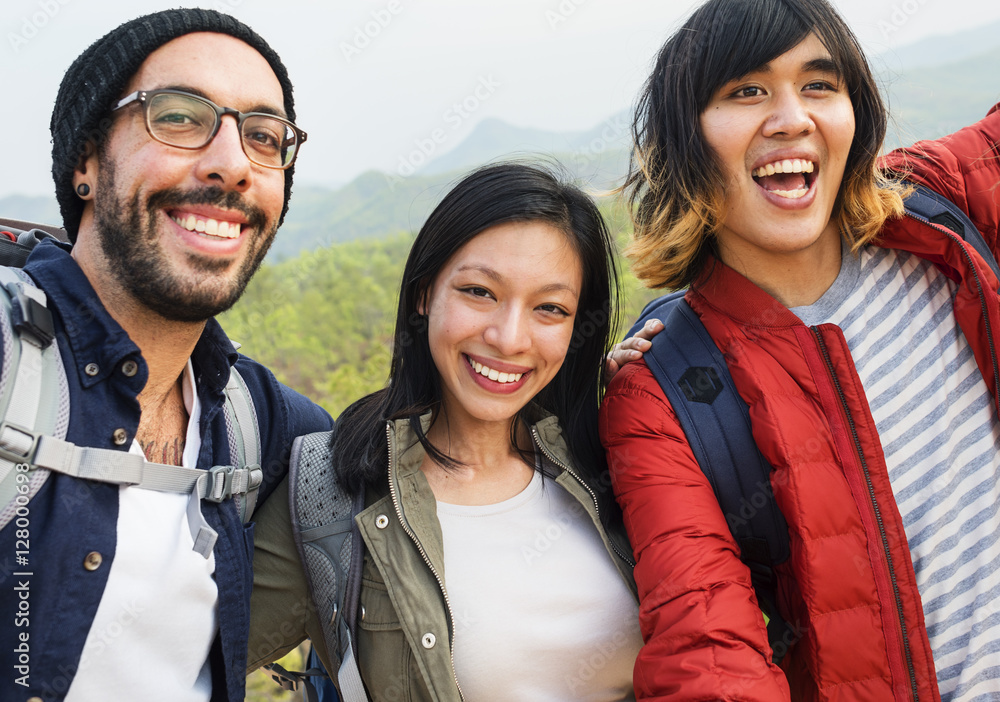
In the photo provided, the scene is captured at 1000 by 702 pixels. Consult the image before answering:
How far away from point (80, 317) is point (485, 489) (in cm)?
118

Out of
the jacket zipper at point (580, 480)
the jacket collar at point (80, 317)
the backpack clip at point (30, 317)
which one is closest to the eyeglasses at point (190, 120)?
the jacket collar at point (80, 317)

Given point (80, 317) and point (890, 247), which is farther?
point (890, 247)

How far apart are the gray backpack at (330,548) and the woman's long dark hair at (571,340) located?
2.6 inches

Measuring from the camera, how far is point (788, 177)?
6.66 ft

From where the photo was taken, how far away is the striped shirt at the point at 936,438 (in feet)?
5.91

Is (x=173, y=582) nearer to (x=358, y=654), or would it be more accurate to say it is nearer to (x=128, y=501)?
(x=128, y=501)

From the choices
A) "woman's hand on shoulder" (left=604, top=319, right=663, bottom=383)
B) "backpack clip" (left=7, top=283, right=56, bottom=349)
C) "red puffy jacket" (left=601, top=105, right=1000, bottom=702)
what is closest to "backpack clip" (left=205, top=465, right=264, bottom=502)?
"backpack clip" (left=7, top=283, right=56, bottom=349)

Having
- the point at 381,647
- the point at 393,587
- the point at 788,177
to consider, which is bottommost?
the point at 381,647

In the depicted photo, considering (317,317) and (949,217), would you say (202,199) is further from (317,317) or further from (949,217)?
(317,317)

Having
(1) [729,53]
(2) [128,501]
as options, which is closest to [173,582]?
(2) [128,501]

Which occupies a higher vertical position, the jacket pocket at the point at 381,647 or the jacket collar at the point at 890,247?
the jacket collar at the point at 890,247

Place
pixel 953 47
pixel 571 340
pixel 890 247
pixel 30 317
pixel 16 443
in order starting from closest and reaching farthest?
pixel 16 443, pixel 30 317, pixel 890 247, pixel 571 340, pixel 953 47

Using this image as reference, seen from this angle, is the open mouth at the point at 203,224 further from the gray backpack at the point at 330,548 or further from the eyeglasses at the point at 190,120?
the gray backpack at the point at 330,548

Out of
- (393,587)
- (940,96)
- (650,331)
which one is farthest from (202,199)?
(940,96)
